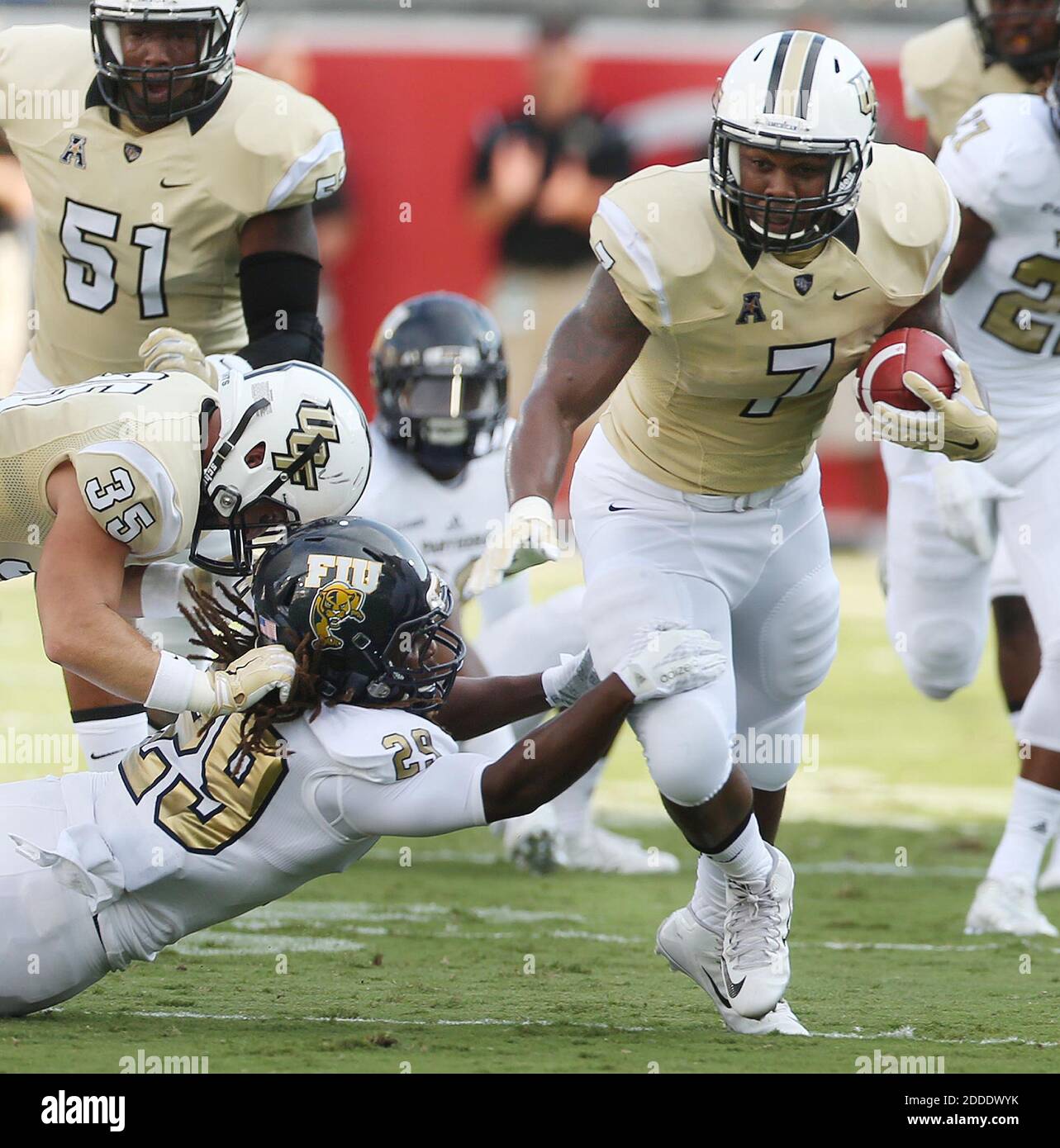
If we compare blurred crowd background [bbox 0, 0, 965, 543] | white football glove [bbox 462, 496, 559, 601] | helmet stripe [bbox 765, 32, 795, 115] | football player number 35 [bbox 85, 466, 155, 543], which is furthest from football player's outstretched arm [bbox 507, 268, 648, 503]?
blurred crowd background [bbox 0, 0, 965, 543]

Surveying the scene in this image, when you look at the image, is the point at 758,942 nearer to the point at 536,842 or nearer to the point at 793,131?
the point at 793,131

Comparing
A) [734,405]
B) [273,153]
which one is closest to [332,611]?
[734,405]

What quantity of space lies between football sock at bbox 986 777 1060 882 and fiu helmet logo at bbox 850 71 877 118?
2180 millimetres

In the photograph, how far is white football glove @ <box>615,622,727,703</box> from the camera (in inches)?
129

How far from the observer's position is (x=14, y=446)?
3.72 m

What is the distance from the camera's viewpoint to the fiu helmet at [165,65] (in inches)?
171

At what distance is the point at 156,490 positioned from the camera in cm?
354

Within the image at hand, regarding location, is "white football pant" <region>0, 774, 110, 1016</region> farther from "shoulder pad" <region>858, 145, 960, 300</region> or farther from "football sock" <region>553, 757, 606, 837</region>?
"football sock" <region>553, 757, 606, 837</region>

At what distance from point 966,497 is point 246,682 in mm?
2421

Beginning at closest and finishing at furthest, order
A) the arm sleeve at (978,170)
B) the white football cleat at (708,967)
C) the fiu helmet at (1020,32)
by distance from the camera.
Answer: the white football cleat at (708,967) < the arm sleeve at (978,170) < the fiu helmet at (1020,32)

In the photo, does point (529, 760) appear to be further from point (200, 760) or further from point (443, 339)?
point (443, 339)

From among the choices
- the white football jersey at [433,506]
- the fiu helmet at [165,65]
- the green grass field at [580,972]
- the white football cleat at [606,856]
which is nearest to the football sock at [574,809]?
the white football cleat at [606,856]

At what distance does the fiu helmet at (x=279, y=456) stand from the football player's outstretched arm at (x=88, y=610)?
0.27 metres

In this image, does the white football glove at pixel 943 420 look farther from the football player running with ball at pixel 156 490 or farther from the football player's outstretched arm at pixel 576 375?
the football player running with ball at pixel 156 490
